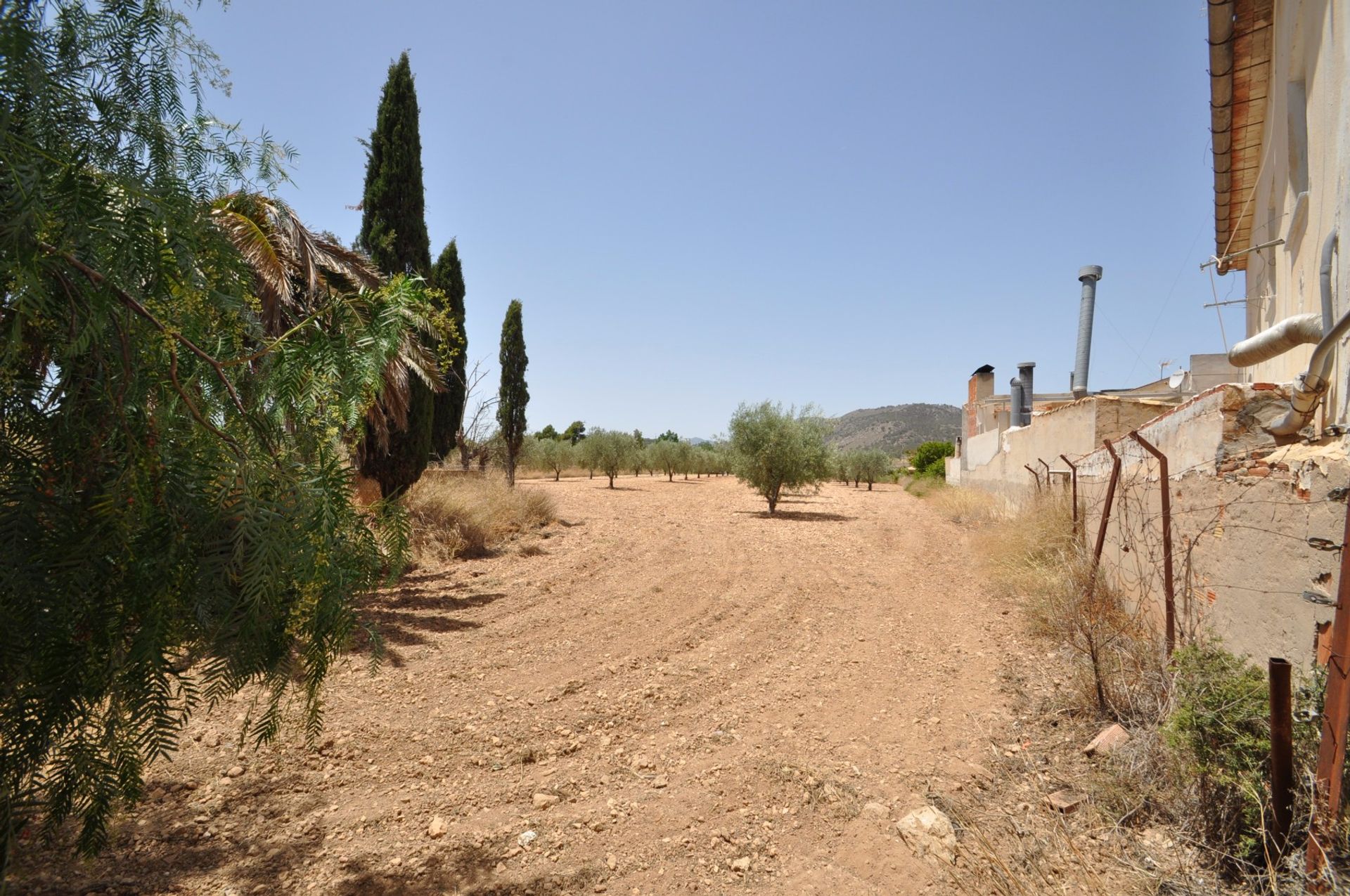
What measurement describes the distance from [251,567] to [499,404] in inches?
1029

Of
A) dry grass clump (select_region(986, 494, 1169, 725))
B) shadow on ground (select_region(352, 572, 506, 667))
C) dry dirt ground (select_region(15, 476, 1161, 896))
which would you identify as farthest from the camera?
shadow on ground (select_region(352, 572, 506, 667))

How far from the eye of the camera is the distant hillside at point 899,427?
94375mm

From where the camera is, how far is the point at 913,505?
27547 mm

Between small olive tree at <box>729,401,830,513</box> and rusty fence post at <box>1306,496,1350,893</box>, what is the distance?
66.5ft

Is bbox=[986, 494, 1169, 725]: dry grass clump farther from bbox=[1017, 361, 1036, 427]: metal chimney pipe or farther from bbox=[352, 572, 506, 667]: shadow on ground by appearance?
bbox=[1017, 361, 1036, 427]: metal chimney pipe

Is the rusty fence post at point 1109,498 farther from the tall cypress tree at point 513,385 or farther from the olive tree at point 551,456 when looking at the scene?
the olive tree at point 551,456

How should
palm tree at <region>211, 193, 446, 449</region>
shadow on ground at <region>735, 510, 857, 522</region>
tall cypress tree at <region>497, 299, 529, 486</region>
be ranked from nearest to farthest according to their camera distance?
1. palm tree at <region>211, 193, 446, 449</region>
2. shadow on ground at <region>735, 510, 857, 522</region>
3. tall cypress tree at <region>497, 299, 529, 486</region>

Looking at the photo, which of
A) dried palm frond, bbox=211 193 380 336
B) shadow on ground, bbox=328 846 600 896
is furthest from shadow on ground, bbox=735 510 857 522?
shadow on ground, bbox=328 846 600 896

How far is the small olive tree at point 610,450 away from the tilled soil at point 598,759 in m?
31.7

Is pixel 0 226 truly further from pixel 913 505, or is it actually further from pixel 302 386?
pixel 913 505

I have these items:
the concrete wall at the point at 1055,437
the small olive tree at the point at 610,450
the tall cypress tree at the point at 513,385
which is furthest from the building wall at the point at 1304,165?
the small olive tree at the point at 610,450

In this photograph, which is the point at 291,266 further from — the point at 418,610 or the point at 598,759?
the point at 598,759

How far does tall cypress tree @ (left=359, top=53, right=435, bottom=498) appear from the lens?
1245 cm

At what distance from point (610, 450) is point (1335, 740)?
39589 millimetres
